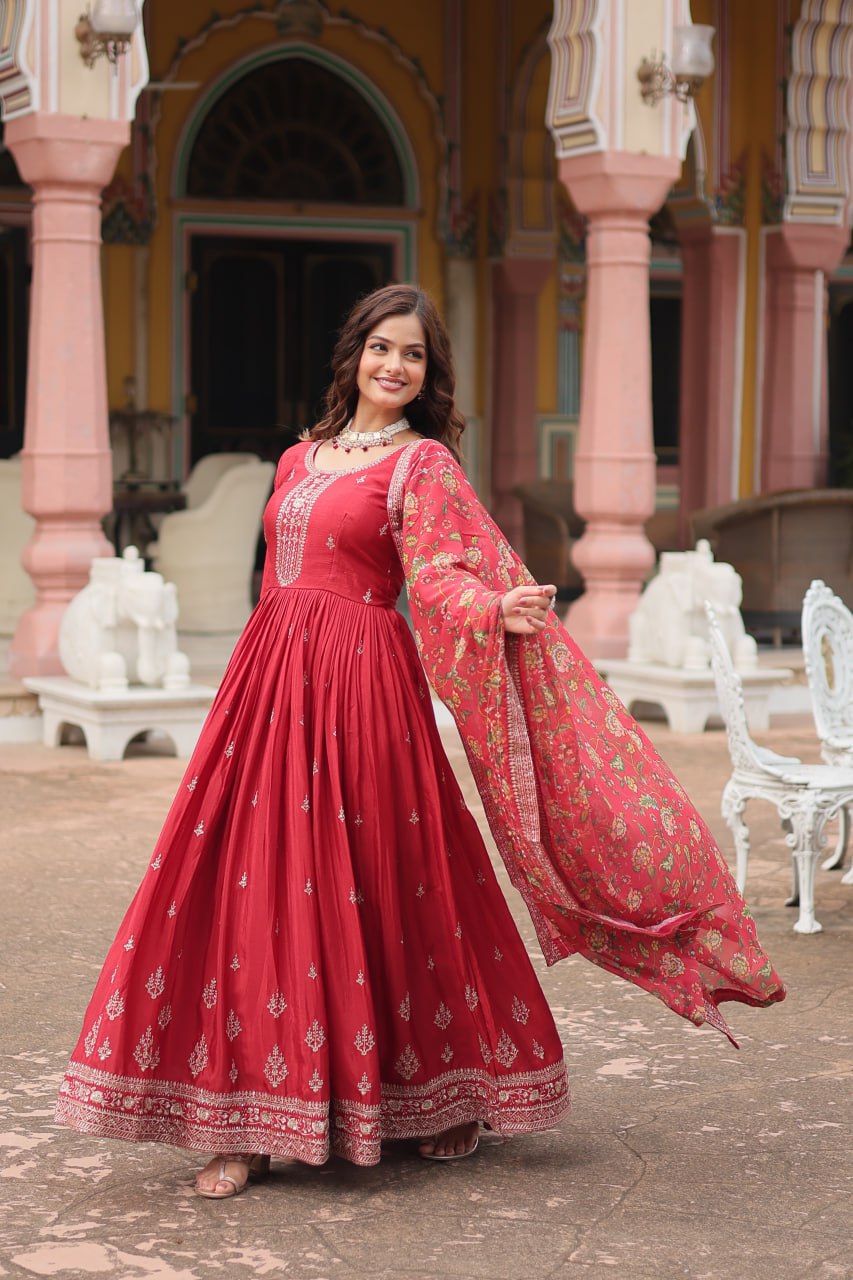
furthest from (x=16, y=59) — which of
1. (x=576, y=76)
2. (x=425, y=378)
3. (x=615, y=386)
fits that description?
(x=425, y=378)

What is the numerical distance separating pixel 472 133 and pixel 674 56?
393cm

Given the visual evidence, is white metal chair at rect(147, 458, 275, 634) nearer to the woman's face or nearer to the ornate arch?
the ornate arch

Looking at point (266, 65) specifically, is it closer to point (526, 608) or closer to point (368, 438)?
point (368, 438)

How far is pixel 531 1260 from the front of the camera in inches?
117

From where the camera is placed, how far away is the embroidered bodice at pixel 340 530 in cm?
337

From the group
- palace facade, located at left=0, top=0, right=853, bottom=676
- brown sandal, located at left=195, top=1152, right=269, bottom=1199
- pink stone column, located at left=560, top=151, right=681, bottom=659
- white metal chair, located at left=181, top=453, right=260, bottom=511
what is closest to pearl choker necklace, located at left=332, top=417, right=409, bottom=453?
brown sandal, located at left=195, top=1152, right=269, bottom=1199

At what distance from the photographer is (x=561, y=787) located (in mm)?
3268

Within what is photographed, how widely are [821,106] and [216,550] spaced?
4.16 meters

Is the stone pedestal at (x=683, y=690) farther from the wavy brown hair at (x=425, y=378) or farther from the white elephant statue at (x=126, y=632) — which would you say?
the wavy brown hair at (x=425, y=378)

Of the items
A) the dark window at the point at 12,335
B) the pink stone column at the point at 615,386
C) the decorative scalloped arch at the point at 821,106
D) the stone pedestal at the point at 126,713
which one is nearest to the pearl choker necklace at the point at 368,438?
the stone pedestal at the point at 126,713

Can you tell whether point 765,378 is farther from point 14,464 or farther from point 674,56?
point 14,464

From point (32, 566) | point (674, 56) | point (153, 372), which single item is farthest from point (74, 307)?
point (153, 372)

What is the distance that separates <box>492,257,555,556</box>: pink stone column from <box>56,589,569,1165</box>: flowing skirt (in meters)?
9.13

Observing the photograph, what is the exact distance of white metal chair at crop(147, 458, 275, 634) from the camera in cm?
969
